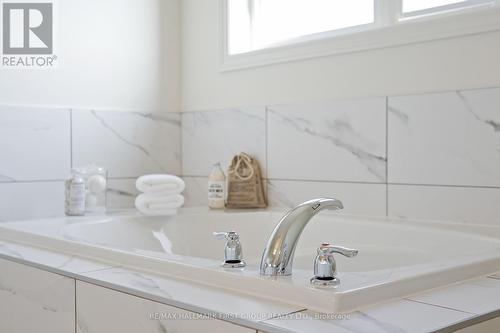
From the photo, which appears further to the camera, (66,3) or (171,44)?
(171,44)

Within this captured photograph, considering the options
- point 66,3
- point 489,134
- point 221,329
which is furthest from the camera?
point 66,3

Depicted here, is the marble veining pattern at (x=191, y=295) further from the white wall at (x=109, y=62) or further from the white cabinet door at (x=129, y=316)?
the white wall at (x=109, y=62)

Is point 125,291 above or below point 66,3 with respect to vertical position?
below

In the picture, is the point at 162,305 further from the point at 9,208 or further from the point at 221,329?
the point at 9,208

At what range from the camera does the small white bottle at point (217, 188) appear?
100 inches

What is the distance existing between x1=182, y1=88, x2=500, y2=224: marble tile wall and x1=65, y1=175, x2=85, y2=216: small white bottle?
664 millimetres

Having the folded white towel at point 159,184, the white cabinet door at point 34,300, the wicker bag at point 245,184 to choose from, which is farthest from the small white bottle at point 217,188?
the white cabinet door at point 34,300

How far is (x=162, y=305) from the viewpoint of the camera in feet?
3.79

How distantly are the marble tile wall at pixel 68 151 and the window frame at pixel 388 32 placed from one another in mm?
489

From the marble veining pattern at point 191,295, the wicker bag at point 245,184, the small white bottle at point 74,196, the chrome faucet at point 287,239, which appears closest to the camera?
the marble veining pattern at point 191,295

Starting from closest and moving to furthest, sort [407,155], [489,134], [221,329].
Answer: [221,329] → [489,134] → [407,155]

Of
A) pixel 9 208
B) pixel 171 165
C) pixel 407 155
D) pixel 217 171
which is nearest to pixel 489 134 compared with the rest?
pixel 407 155

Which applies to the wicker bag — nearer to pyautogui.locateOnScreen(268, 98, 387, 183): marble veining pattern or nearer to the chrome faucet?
pyautogui.locateOnScreen(268, 98, 387, 183): marble veining pattern

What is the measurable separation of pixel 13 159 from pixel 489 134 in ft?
5.37
